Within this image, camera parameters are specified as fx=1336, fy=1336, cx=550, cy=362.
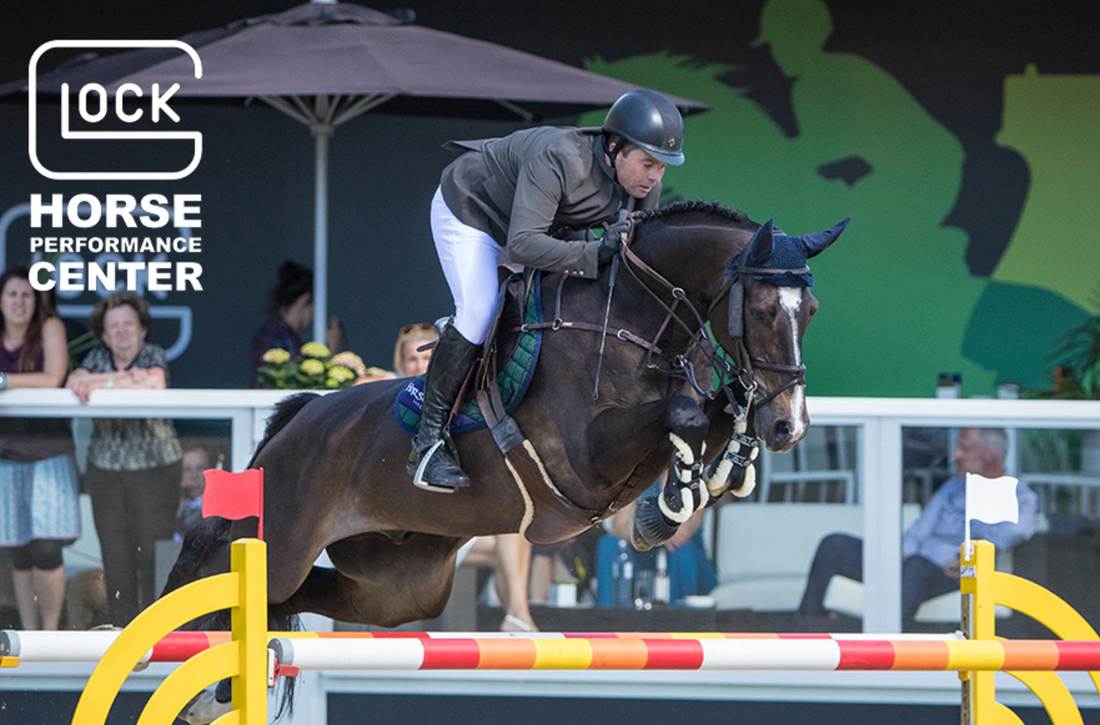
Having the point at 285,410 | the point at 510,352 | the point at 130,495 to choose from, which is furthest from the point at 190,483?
the point at 510,352

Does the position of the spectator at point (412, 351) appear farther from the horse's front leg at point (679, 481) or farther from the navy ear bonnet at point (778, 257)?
A: the navy ear bonnet at point (778, 257)

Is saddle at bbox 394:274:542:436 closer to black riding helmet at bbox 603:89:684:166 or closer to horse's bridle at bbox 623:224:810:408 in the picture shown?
horse's bridle at bbox 623:224:810:408

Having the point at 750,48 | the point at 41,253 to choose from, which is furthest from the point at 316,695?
the point at 750,48

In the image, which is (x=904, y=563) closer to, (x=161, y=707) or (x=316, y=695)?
(x=316, y=695)

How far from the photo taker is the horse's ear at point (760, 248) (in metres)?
3.47

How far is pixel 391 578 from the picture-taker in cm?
460

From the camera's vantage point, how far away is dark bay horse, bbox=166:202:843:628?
3508 millimetres

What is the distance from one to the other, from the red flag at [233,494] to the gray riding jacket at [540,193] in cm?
105

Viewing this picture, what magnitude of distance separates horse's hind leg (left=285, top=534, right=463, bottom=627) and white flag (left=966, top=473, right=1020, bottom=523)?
1796 millimetres

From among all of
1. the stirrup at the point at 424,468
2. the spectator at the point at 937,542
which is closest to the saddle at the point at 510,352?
the stirrup at the point at 424,468

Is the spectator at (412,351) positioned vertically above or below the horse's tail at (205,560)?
above

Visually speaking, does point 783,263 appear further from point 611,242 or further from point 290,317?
point 290,317

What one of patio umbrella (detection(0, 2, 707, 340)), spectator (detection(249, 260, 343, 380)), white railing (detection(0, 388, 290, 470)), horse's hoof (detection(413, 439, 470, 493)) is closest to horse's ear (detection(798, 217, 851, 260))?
horse's hoof (detection(413, 439, 470, 493))

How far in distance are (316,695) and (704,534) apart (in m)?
1.73
